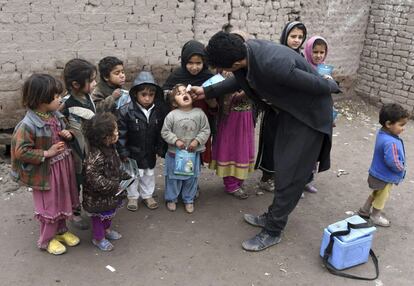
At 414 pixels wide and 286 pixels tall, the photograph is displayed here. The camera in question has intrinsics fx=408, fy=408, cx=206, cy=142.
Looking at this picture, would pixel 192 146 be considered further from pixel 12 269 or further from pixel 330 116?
pixel 12 269

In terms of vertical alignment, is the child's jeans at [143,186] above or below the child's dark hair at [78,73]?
below

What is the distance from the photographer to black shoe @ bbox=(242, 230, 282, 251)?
3.43 metres

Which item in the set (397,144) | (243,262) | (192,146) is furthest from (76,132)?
(397,144)

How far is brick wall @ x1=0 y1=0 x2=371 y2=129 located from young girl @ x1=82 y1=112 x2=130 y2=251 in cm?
230

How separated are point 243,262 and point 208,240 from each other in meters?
0.41

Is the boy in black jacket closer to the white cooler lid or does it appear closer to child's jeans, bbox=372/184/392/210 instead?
the white cooler lid

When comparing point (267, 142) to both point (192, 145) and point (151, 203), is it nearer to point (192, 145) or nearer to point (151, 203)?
point (192, 145)

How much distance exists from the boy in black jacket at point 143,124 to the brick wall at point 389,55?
5.28 m

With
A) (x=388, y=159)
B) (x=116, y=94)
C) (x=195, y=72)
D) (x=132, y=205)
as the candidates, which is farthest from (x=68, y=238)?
(x=388, y=159)

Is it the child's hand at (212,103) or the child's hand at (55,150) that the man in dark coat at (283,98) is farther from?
the child's hand at (55,150)

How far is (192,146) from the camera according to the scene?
3633 millimetres

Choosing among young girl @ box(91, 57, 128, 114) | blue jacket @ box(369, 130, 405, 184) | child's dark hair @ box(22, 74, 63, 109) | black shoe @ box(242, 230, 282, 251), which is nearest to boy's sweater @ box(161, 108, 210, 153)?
young girl @ box(91, 57, 128, 114)

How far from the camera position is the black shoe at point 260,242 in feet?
11.2

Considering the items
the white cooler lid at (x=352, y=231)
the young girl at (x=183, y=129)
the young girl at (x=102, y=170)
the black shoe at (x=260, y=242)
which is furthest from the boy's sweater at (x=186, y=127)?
the white cooler lid at (x=352, y=231)
